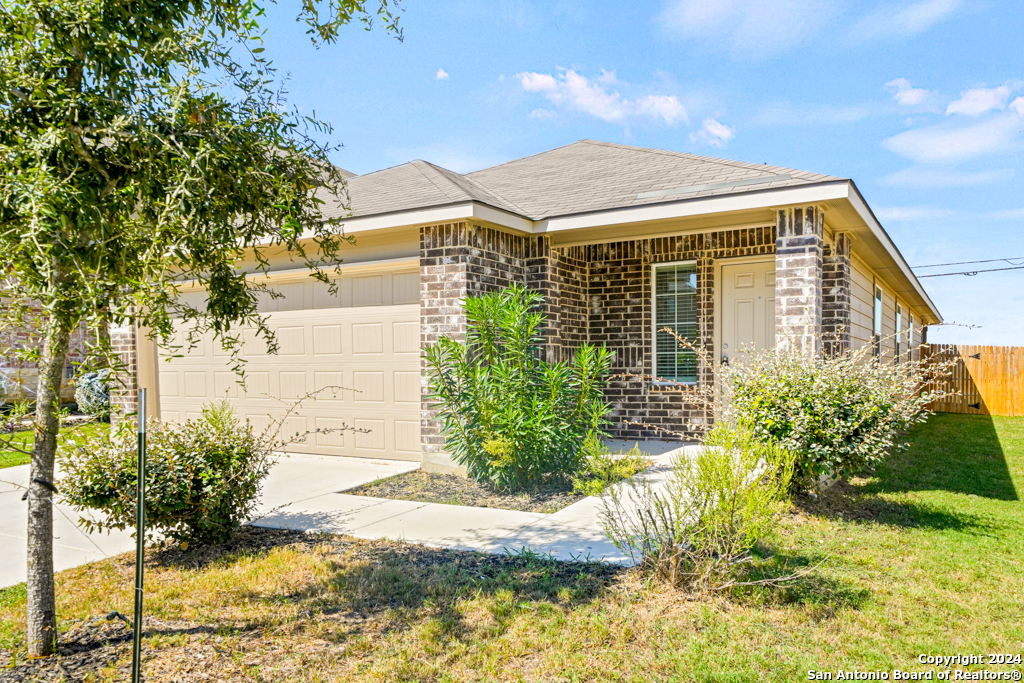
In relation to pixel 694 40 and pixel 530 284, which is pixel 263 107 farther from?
pixel 694 40

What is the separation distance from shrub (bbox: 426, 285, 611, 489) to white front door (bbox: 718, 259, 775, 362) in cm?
325

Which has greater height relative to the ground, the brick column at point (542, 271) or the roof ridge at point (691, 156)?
the roof ridge at point (691, 156)

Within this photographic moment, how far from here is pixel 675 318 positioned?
32.0 feet

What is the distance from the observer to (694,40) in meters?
10.6

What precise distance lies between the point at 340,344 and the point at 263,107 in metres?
5.67

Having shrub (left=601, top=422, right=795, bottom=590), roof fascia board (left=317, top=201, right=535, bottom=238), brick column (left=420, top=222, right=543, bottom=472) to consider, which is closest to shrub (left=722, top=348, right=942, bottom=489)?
shrub (left=601, top=422, right=795, bottom=590)

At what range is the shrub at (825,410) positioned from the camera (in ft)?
17.5

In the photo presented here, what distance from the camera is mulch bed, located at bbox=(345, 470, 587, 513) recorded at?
20.5 ft

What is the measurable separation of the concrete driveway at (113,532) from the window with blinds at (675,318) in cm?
410

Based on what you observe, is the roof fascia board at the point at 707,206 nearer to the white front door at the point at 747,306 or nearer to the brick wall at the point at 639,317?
the brick wall at the point at 639,317

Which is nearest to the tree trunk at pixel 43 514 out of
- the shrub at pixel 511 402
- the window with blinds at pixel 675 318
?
the shrub at pixel 511 402

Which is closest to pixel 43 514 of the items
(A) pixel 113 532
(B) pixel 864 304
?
(A) pixel 113 532

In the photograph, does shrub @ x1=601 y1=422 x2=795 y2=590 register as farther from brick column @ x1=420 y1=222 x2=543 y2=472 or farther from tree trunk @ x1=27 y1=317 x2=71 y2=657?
brick column @ x1=420 y1=222 x2=543 y2=472

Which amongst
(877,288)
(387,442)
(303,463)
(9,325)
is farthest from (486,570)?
(877,288)
